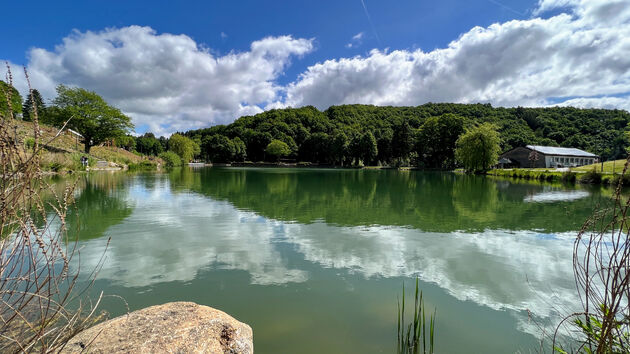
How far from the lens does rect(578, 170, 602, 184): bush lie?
32438 mm

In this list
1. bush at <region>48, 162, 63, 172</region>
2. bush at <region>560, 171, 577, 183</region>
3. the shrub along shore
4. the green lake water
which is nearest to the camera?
the green lake water

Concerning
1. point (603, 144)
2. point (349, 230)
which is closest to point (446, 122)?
point (603, 144)

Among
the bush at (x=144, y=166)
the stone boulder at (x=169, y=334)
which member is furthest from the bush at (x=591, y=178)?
the bush at (x=144, y=166)

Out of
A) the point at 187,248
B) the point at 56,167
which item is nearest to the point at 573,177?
the point at 187,248

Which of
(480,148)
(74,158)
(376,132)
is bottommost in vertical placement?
(74,158)

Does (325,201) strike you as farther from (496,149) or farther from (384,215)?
(496,149)

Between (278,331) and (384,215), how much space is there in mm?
10379

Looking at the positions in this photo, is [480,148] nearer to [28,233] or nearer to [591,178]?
[591,178]

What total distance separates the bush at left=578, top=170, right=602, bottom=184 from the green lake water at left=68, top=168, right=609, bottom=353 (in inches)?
978

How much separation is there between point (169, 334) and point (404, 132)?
3369 inches

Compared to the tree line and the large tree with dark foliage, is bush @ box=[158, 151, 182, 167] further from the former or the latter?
the large tree with dark foliage

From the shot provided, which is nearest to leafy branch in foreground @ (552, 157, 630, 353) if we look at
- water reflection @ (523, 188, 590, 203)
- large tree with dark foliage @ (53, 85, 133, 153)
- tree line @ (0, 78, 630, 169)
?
water reflection @ (523, 188, 590, 203)

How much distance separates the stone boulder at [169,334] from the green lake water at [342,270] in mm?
671

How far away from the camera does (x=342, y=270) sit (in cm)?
730
